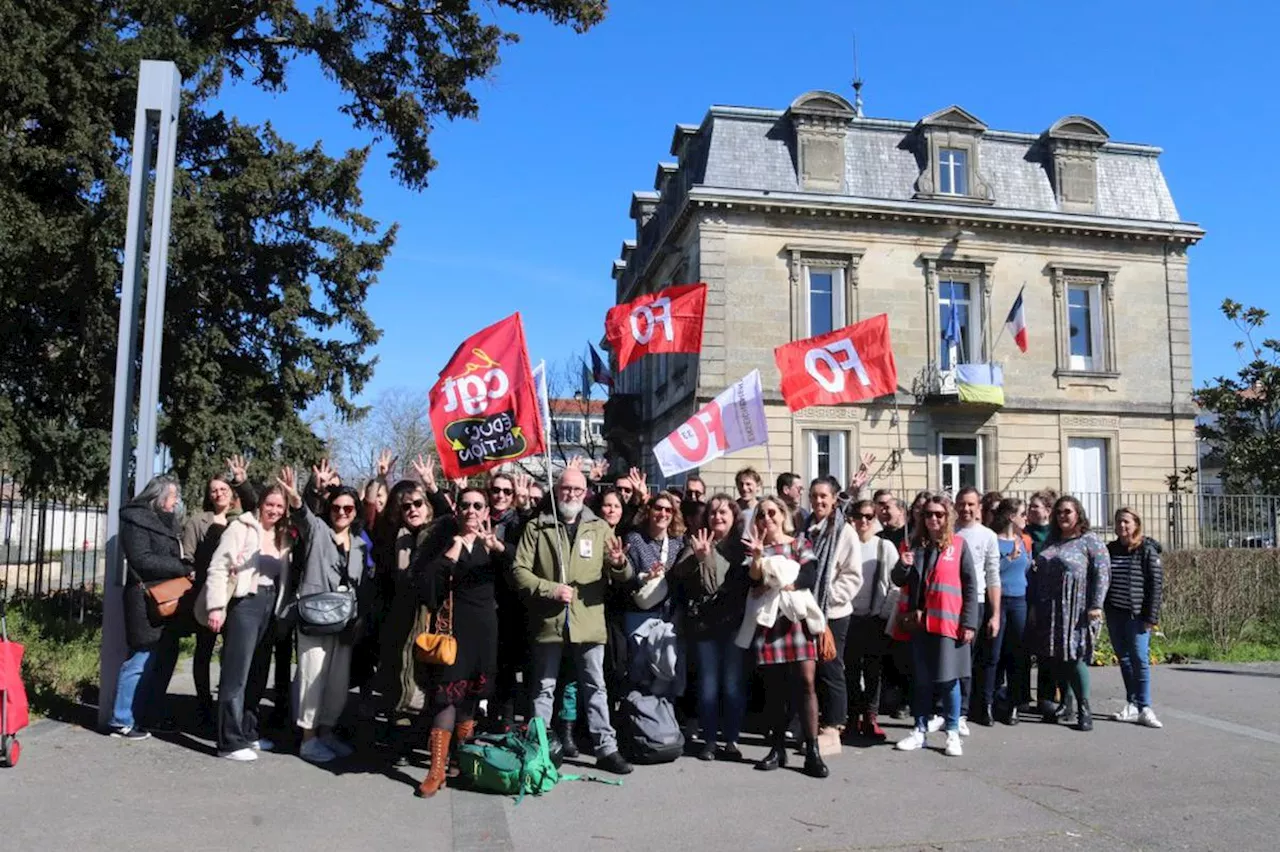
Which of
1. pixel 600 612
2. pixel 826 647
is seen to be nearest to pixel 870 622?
pixel 826 647

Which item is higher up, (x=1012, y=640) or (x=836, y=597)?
(x=836, y=597)

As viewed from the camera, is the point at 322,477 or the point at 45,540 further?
the point at 45,540

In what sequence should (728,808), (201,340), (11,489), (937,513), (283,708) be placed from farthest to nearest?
(201,340), (11,489), (283,708), (937,513), (728,808)

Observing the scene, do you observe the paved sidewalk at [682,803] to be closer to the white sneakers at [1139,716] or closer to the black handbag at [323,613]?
the white sneakers at [1139,716]

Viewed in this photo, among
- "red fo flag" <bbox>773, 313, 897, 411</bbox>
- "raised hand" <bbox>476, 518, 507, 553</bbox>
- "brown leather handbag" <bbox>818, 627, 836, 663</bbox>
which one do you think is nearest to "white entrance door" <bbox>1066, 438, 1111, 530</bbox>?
"red fo flag" <bbox>773, 313, 897, 411</bbox>

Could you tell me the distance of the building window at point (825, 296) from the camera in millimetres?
27797

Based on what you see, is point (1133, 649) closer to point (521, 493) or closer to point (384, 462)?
point (521, 493)

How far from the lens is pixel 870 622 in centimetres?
816

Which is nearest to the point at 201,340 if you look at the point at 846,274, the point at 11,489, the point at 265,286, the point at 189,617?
the point at 265,286

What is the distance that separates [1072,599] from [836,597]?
2.44m

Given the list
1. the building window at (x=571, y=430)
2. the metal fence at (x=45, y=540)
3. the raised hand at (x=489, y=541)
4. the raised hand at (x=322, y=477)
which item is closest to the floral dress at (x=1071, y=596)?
the raised hand at (x=489, y=541)

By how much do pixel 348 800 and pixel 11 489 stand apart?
27.7 ft

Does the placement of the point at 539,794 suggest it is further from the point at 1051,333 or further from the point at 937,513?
the point at 1051,333

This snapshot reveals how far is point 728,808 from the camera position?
6102mm
